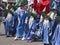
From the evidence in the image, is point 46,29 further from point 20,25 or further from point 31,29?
point 20,25

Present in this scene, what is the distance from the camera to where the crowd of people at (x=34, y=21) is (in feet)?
43.5

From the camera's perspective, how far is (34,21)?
14586 mm

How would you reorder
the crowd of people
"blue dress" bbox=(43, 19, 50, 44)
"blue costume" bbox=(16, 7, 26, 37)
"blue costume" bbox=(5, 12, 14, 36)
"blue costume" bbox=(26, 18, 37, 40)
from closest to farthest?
"blue dress" bbox=(43, 19, 50, 44) < the crowd of people < "blue costume" bbox=(26, 18, 37, 40) < "blue costume" bbox=(16, 7, 26, 37) < "blue costume" bbox=(5, 12, 14, 36)

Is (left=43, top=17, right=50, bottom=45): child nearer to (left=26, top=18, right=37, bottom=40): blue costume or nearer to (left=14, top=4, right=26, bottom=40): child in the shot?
(left=26, top=18, right=37, bottom=40): blue costume

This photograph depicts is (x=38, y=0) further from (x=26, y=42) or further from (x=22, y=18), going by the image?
(x=26, y=42)

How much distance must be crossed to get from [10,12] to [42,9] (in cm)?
157

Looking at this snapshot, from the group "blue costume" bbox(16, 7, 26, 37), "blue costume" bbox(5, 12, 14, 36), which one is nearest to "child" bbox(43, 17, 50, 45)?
"blue costume" bbox(16, 7, 26, 37)

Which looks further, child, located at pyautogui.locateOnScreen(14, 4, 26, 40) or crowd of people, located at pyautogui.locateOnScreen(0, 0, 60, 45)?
child, located at pyautogui.locateOnScreen(14, 4, 26, 40)

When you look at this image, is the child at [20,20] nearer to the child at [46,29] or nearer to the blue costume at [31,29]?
the blue costume at [31,29]

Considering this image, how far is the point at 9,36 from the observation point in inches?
642

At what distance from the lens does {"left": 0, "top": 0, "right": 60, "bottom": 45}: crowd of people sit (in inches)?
522

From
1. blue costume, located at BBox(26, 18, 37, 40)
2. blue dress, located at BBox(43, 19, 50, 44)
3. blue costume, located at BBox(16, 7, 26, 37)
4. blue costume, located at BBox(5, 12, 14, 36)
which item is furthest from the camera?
blue costume, located at BBox(5, 12, 14, 36)

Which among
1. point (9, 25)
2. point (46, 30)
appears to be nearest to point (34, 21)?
point (46, 30)

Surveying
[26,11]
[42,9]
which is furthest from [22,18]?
[42,9]
